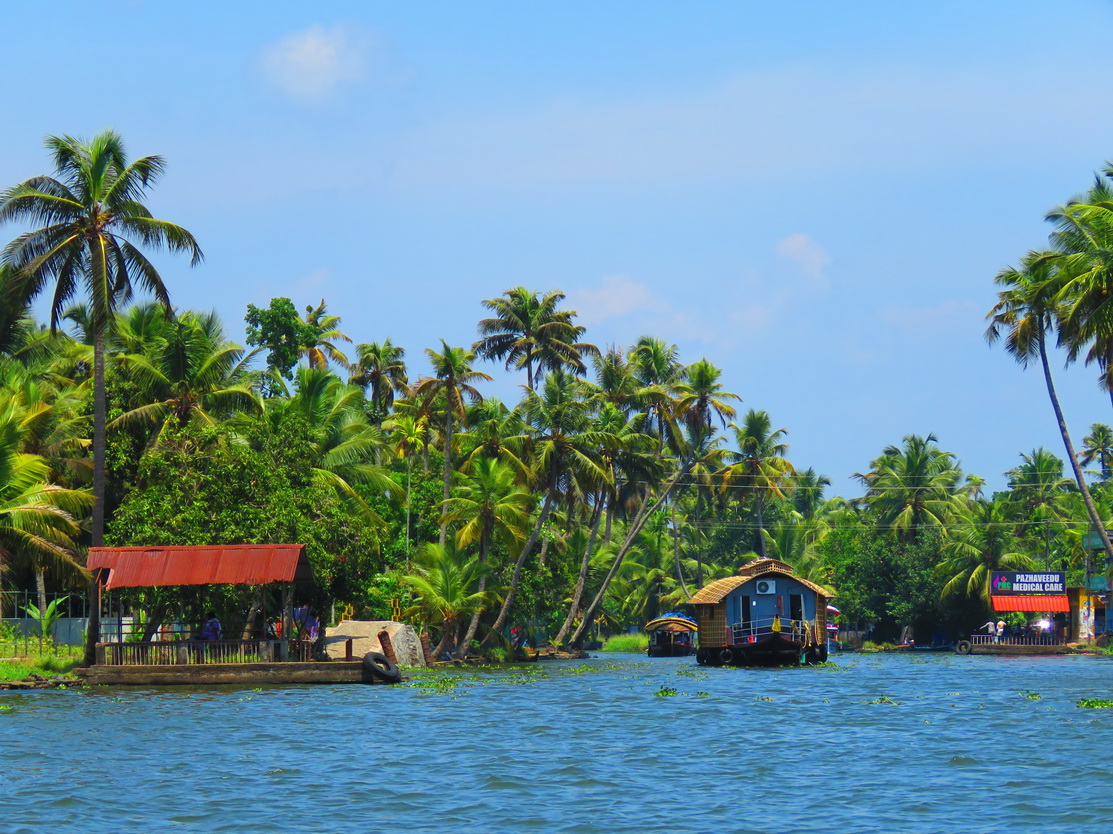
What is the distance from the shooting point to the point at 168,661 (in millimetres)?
38812

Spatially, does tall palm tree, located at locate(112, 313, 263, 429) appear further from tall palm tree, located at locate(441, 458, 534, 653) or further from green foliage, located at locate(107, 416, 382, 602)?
tall palm tree, located at locate(441, 458, 534, 653)

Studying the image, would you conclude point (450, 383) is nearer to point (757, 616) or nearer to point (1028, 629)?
point (757, 616)

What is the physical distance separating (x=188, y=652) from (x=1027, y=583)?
53.7 meters

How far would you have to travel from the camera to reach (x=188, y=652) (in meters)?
39.0

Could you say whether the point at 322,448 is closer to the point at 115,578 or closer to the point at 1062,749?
the point at 115,578

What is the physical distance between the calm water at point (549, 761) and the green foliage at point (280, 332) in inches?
1550

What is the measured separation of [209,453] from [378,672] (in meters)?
10.1

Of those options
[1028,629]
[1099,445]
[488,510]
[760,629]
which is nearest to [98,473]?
[488,510]

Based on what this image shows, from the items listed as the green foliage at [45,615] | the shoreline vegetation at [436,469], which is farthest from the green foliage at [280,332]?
the green foliage at [45,615]

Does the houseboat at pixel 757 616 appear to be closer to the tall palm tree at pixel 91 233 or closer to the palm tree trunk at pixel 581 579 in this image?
the palm tree trunk at pixel 581 579

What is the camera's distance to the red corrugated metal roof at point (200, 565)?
37375mm

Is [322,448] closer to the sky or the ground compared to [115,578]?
closer to the sky

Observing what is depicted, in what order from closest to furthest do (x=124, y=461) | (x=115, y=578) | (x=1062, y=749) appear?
(x=1062, y=749), (x=115, y=578), (x=124, y=461)

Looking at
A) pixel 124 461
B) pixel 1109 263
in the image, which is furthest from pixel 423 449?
pixel 1109 263
